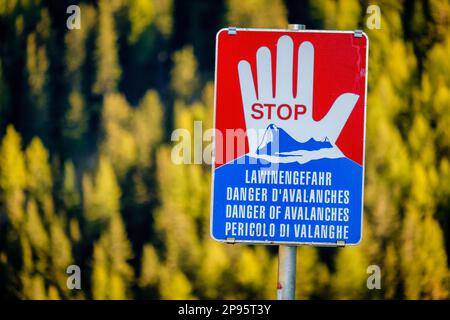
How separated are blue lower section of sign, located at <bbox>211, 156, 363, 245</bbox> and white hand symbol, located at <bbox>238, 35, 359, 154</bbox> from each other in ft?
0.30

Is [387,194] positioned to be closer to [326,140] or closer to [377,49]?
[377,49]

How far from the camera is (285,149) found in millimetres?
2365

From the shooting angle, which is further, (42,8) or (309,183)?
(42,8)

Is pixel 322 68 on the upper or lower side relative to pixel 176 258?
upper

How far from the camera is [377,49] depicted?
3.94 meters

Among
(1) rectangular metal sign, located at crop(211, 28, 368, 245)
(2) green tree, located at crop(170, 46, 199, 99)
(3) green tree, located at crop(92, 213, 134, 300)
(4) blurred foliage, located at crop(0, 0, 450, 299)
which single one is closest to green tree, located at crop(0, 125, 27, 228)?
(4) blurred foliage, located at crop(0, 0, 450, 299)

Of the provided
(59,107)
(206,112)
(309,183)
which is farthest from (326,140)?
(59,107)

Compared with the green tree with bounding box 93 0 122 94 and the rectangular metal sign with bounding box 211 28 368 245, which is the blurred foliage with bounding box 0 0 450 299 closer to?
the green tree with bounding box 93 0 122 94

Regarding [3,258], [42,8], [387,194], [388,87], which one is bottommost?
[3,258]

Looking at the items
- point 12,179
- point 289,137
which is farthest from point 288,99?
point 12,179

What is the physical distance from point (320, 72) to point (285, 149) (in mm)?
278

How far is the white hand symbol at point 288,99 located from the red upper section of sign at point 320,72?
0.05ft
